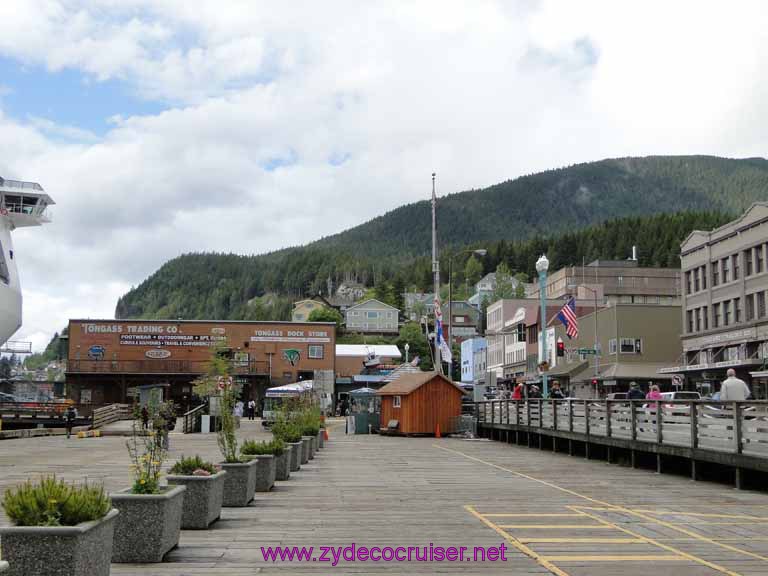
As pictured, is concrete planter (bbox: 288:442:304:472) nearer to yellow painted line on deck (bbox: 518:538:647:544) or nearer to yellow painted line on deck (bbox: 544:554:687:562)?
yellow painted line on deck (bbox: 518:538:647:544)

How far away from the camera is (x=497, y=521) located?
1124 centimetres

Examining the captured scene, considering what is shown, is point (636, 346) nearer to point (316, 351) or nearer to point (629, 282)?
point (316, 351)

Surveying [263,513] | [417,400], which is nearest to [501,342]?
[417,400]

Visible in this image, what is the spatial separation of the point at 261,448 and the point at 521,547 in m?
6.21

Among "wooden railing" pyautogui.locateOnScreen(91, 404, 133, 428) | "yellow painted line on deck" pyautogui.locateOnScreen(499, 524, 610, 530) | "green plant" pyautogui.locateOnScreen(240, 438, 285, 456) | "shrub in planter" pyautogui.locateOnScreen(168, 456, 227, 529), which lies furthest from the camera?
"wooden railing" pyautogui.locateOnScreen(91, 404, 133, 428)

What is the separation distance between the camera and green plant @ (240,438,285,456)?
1390cm

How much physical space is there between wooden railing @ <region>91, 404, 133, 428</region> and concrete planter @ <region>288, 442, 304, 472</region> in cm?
3651

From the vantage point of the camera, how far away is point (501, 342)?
10375cm

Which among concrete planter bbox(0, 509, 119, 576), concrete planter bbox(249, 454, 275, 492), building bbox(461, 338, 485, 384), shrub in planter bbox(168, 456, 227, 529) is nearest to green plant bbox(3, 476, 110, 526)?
concrete planter bbox(0, 509, 119, 576)

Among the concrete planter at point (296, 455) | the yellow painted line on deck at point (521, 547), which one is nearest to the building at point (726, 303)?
the concrete planter at point (296, 455)

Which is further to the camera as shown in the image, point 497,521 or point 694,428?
point 694,428

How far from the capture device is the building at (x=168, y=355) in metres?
82.1

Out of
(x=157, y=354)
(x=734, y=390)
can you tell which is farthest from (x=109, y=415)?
(x=734, y=390)

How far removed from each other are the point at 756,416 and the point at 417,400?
970 inches
